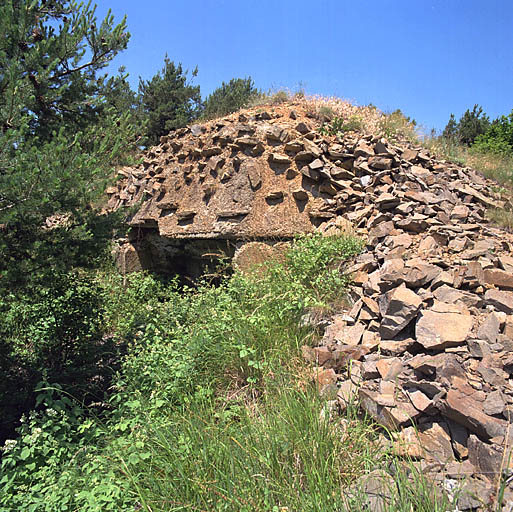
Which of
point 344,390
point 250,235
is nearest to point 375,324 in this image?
point 344,390

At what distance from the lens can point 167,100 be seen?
1391 centimetres

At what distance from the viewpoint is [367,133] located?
6.53 meters

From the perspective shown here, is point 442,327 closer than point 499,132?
Yes

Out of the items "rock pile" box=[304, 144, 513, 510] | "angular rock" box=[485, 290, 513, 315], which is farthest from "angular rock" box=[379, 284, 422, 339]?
"angular rock" box=[485, 290, 513, 315]

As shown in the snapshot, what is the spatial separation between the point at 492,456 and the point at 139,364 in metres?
2.80

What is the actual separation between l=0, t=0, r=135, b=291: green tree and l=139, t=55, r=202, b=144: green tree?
935 cm

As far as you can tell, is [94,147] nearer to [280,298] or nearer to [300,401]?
[280,298]

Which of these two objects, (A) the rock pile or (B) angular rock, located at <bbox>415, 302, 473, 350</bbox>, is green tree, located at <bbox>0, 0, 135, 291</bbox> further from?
(B) angular rock, located at <bbox>415, 302, 473, 350</bbox>

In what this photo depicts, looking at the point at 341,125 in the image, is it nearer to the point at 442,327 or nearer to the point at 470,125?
the point at 442,327

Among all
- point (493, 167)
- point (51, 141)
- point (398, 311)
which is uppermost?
point (493, 167)

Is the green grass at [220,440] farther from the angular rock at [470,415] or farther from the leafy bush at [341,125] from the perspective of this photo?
the leafy bush at [341,125]

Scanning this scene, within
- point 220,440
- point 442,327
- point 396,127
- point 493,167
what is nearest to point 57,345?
point 220,440

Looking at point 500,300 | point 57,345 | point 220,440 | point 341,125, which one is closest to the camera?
point 220,440

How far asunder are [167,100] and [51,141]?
36.8 ft
